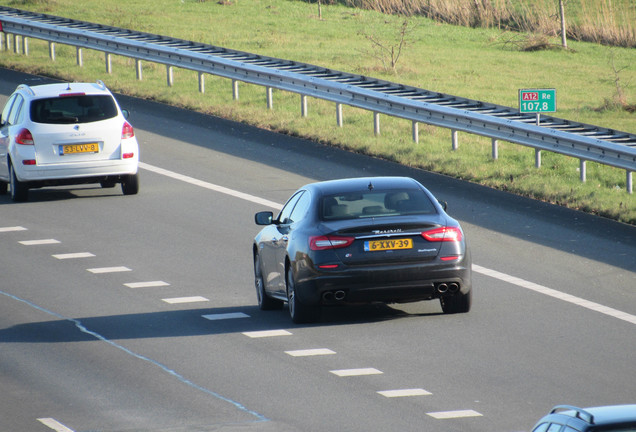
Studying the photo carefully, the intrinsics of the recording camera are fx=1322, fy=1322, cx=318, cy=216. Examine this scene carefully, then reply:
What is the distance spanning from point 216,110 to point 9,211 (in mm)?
8543

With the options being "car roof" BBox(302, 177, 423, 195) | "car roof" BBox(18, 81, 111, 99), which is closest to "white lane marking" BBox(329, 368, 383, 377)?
"car roof" BBox(302, 177, 423, 195)

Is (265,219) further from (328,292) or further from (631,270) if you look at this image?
(631,270)

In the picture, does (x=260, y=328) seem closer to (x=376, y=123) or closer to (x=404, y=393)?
(x=404, y=393)

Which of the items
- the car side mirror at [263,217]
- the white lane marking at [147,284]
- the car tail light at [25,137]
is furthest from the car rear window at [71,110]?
the car side mirror at [263,217]

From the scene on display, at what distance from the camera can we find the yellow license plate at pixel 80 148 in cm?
2039

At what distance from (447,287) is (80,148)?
930 centimetres

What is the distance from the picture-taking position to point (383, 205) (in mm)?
13227

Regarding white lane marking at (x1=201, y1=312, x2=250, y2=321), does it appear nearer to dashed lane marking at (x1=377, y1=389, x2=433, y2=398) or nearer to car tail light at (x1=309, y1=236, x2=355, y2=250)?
car tail light at (x1=309, y1=236, x2=355, y2=250)

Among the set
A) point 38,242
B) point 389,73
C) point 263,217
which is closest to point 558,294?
point 263,217

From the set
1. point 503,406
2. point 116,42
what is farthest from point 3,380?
point 116,42

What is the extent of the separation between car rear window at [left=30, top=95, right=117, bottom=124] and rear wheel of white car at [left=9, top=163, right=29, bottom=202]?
3.15 ft

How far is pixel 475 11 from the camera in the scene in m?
48.3

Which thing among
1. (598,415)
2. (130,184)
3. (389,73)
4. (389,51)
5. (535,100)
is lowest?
(389,73)

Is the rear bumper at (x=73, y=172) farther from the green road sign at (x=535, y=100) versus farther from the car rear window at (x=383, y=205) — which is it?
the car rear window at (x=383, y=205)
